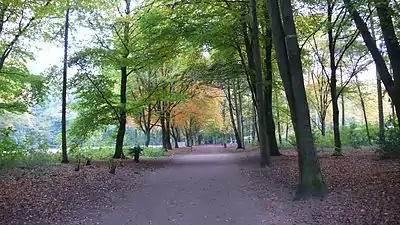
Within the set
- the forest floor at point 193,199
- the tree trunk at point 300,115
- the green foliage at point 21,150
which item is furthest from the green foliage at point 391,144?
the green foliage at point 21,150

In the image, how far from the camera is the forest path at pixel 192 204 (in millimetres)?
7073

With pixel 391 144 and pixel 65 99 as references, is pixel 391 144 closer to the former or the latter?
pixel 391 144

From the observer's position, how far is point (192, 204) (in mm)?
8438

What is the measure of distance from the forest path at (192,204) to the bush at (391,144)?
5261 mm

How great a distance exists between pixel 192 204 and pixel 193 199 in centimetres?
56

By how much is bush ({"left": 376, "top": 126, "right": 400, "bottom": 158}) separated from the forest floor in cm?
236

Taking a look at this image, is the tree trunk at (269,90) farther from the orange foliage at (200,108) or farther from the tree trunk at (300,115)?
the orange foliage at (200,108)

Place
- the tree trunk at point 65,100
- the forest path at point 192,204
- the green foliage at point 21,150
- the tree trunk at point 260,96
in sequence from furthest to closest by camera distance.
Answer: the tree trunk at point 65,100
the tree trunk at point 260,96
the green foliage at point 21,150
the forest path at point 192,204

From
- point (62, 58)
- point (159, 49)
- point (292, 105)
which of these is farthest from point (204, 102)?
point (292, 105)

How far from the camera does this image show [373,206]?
6.36 m

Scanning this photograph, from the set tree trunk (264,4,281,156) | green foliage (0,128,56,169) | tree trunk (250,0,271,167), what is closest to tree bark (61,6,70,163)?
green foliage (0,128,56,169)

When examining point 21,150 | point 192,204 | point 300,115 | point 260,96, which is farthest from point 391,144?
point 21,150

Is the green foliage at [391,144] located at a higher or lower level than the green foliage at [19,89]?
lower

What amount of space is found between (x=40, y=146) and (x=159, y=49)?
7613mm
